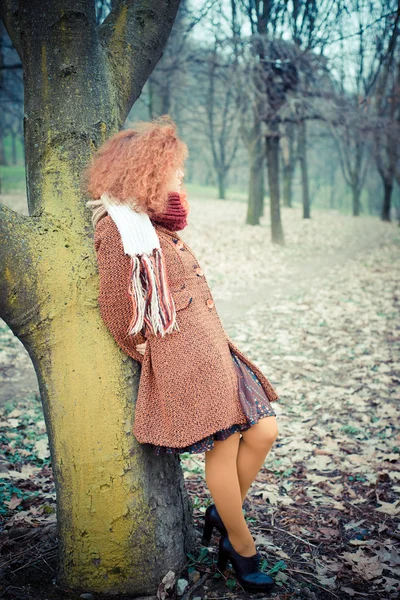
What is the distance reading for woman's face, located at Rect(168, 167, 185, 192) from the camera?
221 cm

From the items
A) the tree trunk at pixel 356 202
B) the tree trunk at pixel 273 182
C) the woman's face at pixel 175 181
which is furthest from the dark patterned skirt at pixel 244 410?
the tree trunk at pixel 356 202

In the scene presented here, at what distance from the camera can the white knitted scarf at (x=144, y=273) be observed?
81.3 inches

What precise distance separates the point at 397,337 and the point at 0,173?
2567cm

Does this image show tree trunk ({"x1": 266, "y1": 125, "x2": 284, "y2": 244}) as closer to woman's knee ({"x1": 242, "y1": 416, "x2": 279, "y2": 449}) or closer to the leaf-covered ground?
the leaf-covered ground

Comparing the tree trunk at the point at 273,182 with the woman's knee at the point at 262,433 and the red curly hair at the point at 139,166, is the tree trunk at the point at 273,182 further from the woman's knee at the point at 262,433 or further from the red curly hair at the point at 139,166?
the woman's knee at the point at 262,433

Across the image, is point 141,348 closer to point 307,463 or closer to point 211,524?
point 211,524

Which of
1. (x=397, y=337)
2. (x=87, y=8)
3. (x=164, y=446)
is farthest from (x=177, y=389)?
(x=397, y=337)

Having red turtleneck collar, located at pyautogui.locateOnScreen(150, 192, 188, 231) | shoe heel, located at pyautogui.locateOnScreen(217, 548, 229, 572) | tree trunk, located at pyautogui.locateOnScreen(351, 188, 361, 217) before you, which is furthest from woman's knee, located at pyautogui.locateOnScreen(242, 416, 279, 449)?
tree trunk, located at pyautogui.locateOnScreen(351, 188, 361, 217)

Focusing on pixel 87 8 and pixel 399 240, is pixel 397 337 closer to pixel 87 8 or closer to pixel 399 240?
pixel 87 8

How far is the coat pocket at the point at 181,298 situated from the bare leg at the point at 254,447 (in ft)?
2.07

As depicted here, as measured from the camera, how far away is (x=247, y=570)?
7.67 ft

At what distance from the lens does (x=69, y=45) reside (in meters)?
2.33

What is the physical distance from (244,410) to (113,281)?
817 mm

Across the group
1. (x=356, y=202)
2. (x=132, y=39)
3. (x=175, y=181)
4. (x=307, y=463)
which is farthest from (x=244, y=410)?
(x=356, y=202)
